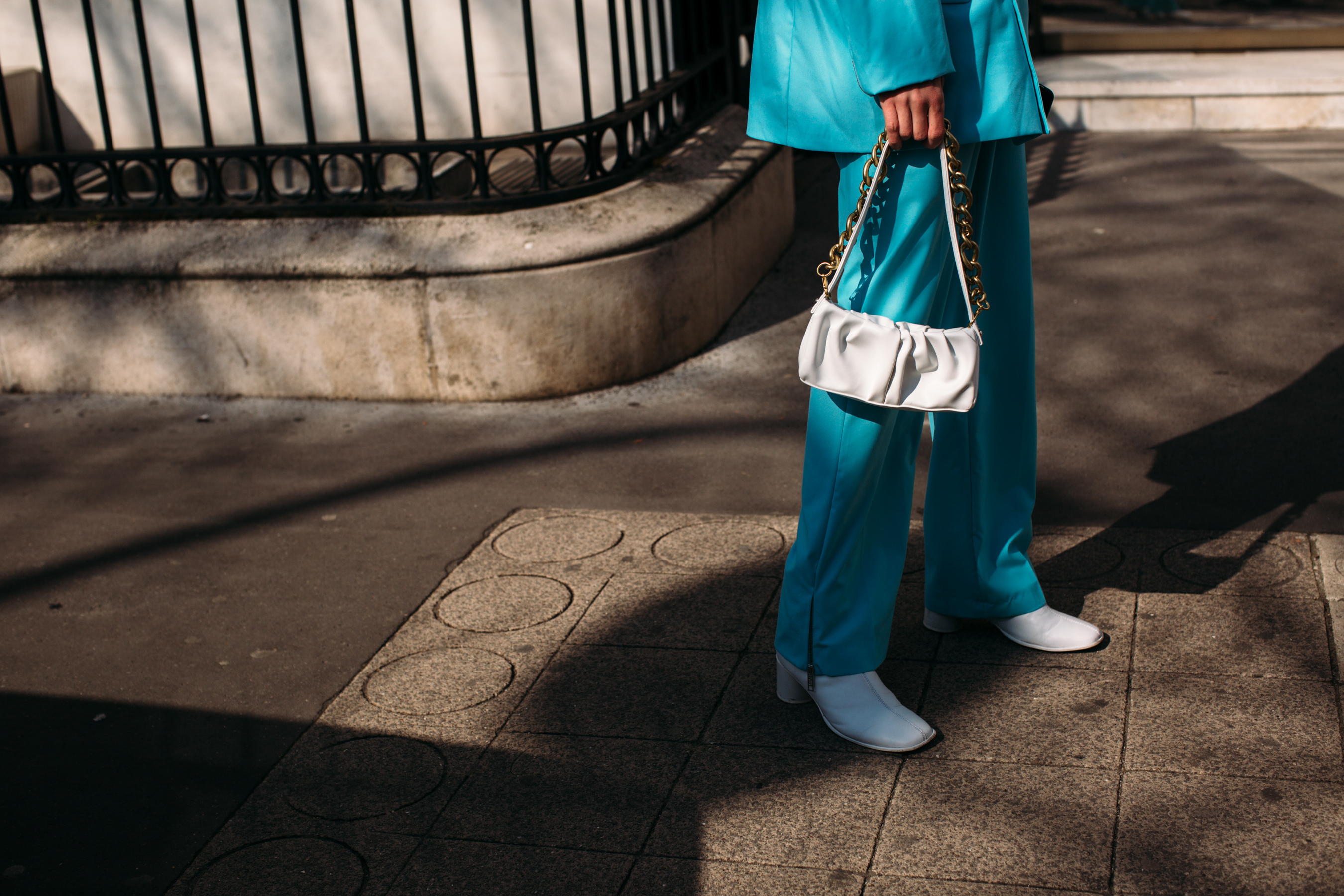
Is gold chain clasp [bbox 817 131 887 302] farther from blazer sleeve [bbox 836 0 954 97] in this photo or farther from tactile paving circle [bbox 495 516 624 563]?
tactile paving circle [bbox 495 516 624 563]

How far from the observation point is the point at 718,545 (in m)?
3.45

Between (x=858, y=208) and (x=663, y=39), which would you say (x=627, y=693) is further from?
(x=663, y=39)

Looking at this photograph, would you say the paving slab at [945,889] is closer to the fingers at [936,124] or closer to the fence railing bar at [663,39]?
the fingers at [936,124]

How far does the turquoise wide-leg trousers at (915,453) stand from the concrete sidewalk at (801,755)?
0.19m

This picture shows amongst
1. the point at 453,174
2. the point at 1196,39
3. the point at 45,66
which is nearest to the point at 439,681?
the point at 45,66

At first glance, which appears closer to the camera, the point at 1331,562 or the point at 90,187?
the point at 1331,562

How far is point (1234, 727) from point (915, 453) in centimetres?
81

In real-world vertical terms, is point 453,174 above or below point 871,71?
below

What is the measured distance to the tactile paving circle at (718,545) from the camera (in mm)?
3354

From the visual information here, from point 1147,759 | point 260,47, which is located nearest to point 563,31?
point 260,47

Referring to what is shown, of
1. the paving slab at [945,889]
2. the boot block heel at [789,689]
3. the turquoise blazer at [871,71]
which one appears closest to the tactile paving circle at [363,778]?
the boot block heel at [789,689]

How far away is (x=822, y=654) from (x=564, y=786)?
0.56 meters

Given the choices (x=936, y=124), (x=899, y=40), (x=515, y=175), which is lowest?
(x=515, y=175)

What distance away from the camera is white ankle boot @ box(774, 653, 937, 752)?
8.20 feet
